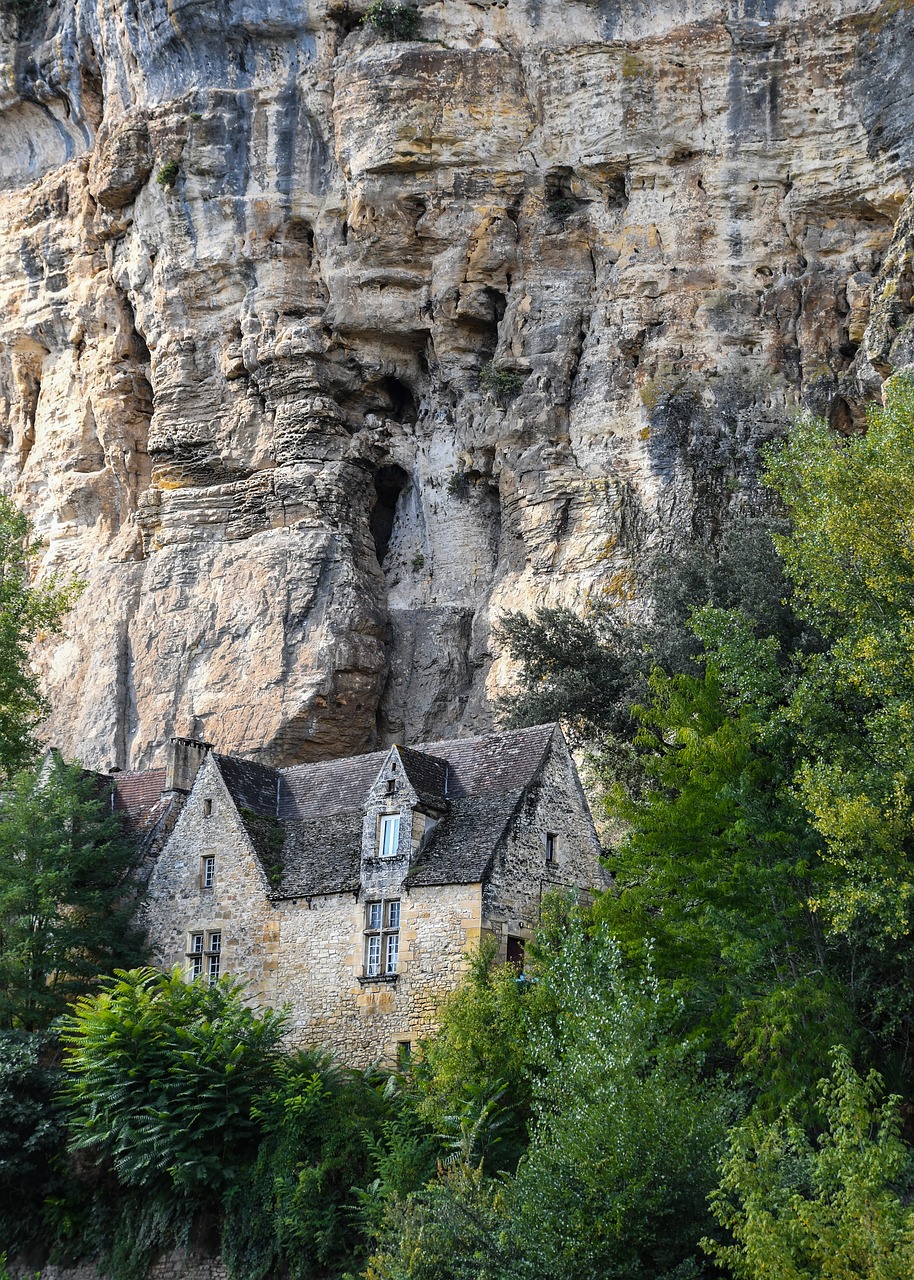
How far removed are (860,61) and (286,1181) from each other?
34.7m

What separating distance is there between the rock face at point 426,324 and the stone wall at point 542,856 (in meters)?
13.5

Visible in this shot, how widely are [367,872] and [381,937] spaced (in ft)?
3.95

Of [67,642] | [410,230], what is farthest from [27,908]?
[410,230]

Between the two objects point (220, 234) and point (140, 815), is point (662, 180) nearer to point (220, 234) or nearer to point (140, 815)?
point (220, 234)

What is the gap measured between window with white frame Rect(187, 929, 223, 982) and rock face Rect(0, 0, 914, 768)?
557 inches

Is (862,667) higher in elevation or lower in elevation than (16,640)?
lower

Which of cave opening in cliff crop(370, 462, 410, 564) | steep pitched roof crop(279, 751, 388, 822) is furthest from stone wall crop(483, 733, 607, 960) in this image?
cave opening in cliff crop(370, 462, 410, 564)

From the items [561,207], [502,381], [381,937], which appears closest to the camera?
[381,937]

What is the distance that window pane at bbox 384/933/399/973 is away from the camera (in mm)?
27578

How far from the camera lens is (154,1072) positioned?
2547 centimetres

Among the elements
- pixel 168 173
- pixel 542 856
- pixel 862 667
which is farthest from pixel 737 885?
pixel 168 173

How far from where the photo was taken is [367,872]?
93.6ft

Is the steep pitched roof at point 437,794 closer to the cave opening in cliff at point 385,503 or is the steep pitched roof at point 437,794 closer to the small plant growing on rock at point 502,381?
the small plant growing on rock at point 502,381

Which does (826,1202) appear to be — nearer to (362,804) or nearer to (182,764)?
(362,804)
